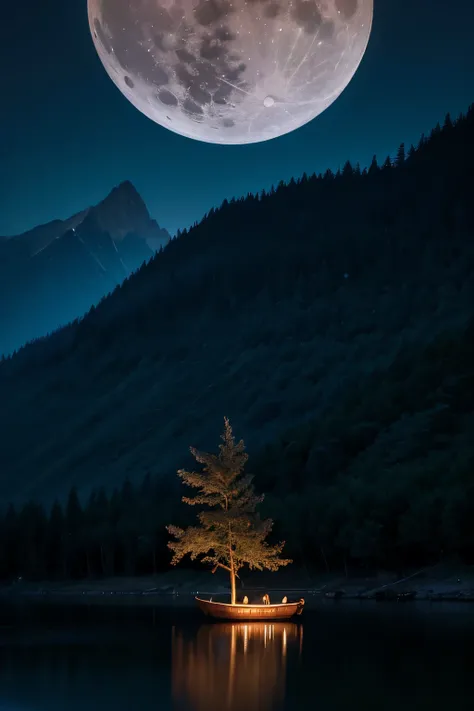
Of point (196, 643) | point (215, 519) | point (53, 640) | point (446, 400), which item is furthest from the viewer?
point (446, 400)

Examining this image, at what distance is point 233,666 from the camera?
3669 cm

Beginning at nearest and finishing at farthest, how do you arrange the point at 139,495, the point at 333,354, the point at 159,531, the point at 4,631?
the point at 4,631 → the point at 159,531 → the point at 139,495 → the point at 333,354

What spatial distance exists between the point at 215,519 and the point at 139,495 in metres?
88.6

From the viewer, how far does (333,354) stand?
195 metres

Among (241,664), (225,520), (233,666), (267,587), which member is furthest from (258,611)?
(267,587)

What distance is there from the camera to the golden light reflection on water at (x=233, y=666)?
28.7 metres

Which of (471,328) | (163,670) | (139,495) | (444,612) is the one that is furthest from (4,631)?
(471,328)

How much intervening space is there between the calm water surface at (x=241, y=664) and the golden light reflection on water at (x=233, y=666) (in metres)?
0.05

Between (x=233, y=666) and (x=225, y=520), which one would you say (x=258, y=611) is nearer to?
(x=225, y=520)

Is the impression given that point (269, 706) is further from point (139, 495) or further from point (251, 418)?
point (251, 418)

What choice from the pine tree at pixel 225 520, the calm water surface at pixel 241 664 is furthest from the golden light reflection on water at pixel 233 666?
the pine tree at pixel 225 520

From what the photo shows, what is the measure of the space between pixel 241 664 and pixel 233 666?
2.38 feet

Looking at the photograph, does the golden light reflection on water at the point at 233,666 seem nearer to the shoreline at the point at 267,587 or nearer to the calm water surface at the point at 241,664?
the calm water surface at the point at 241,664

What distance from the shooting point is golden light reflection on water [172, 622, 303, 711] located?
28.7 metres
